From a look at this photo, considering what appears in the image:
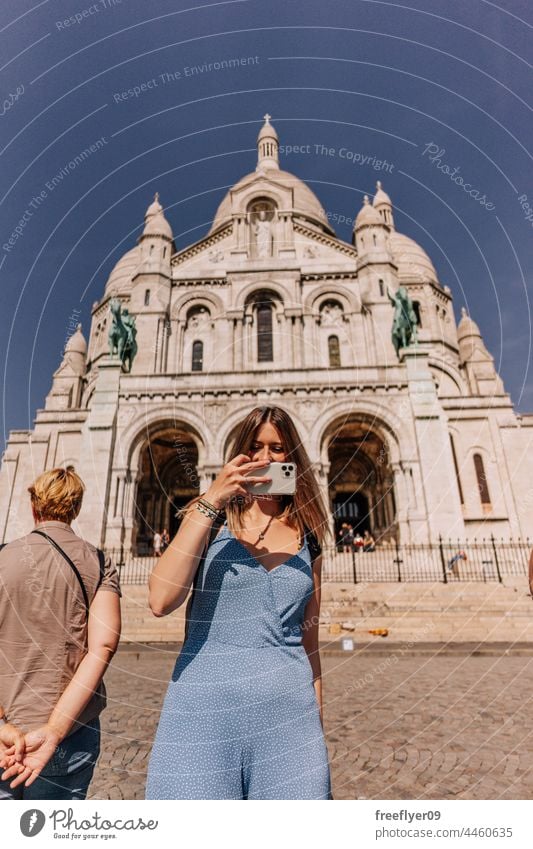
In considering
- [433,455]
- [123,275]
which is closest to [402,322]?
[433,455]

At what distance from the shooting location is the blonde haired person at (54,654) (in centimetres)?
187

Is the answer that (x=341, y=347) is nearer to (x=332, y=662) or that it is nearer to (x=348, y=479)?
(x=348, y=479)

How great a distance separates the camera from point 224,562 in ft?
5.84

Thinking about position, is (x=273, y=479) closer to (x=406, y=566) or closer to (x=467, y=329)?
(x=406, y=566)

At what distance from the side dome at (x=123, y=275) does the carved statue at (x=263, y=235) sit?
9.10 metres

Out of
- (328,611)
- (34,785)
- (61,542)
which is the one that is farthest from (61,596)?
(328,611)

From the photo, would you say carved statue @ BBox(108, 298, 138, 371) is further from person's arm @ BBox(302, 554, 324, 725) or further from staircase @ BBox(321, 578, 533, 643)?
person's arm @ BBox(302, 554, 324, 725)

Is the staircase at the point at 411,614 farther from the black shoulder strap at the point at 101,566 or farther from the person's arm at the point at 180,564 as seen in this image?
the person's arm at the point at 180,564

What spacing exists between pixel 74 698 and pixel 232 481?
108cm

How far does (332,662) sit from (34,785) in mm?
8455

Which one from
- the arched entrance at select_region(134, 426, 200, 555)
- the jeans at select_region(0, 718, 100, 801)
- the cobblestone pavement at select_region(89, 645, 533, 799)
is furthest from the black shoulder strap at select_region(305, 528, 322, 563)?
the arched entrance at select_region(134, 426, 200, 555)

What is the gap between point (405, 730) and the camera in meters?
5.01

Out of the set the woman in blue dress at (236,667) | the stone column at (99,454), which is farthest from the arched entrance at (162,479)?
the woman in blue dress at (236,667)

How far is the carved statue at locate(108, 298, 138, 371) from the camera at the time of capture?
22.4 metres
